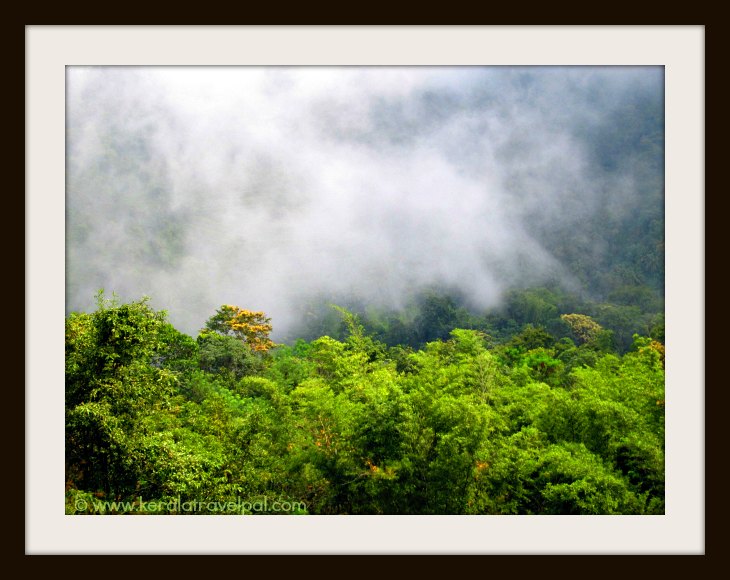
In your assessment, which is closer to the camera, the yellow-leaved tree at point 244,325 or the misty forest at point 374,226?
the misty forest at point 374,226

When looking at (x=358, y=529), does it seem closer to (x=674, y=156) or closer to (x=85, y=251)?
(x=674, y=156)

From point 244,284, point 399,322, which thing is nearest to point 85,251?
point 244,284

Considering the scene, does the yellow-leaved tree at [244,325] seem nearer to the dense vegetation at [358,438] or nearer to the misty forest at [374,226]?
the misty forest at [374,226]

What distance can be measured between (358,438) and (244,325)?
11170 millimetres

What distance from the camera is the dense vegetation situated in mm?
7934

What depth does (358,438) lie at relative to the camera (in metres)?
9.39

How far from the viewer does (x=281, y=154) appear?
21938 mm

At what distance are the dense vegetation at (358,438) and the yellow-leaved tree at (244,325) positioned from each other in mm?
5250

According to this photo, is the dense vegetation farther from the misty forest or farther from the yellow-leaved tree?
the yellow-leaved tree

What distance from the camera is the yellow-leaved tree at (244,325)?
19.6 m

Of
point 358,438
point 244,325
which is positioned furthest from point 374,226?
point 358,438

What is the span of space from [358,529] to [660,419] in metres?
5.76

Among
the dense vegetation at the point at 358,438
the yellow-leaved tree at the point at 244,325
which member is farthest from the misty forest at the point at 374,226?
the dense vegetation at the point at 358,438

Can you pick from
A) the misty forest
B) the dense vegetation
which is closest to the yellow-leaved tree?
the misty forest
